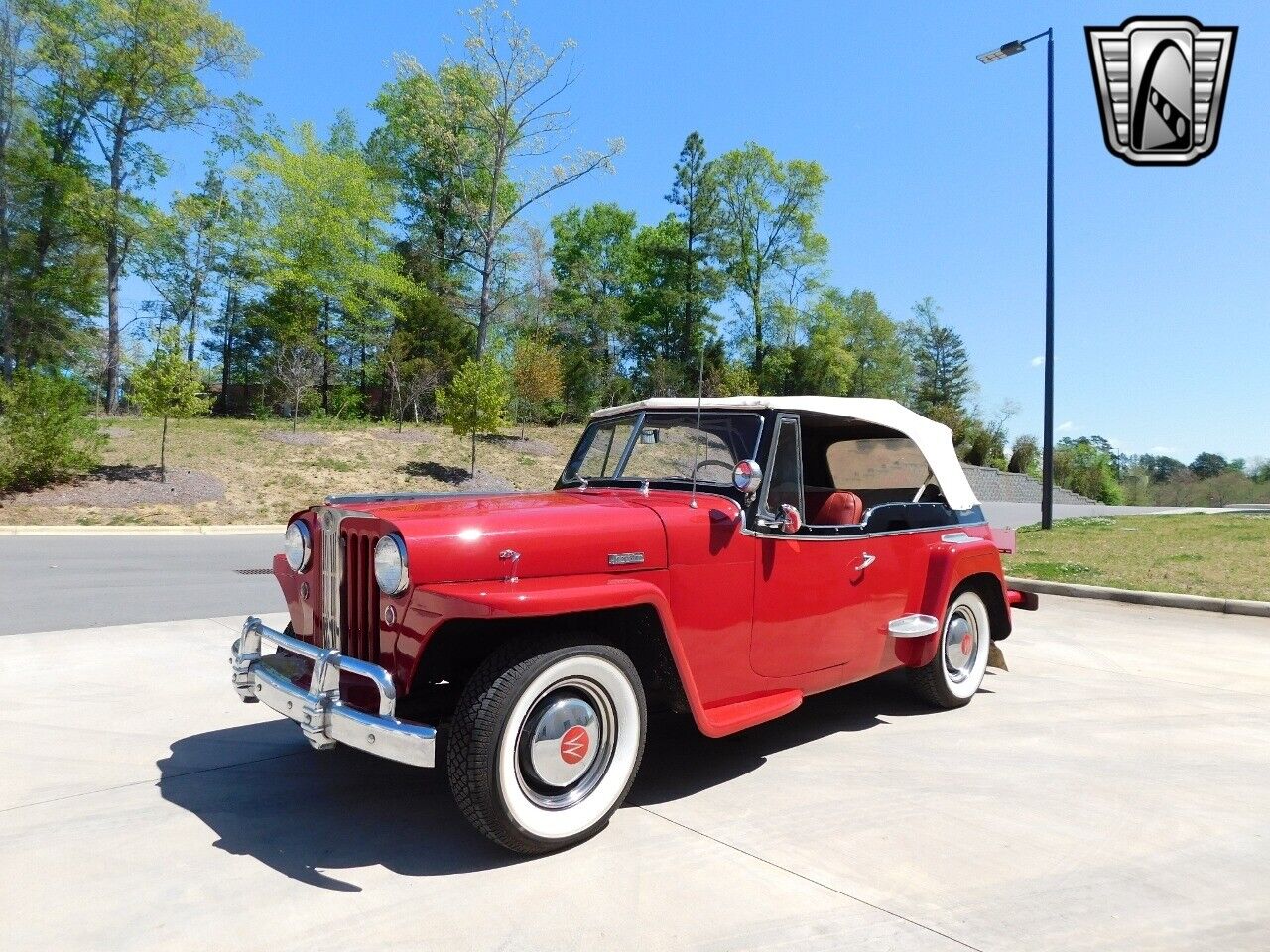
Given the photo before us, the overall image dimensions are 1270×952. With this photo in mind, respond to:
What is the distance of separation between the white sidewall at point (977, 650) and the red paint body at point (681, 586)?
1.06 ft

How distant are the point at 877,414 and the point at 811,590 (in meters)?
1.36

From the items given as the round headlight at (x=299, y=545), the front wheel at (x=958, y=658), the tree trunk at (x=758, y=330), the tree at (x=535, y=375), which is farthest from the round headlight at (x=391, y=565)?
→ the tree trunk at (x=758, y=330)

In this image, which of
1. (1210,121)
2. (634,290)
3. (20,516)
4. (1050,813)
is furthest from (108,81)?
Result: (1050,813)

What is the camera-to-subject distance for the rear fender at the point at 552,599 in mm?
2867

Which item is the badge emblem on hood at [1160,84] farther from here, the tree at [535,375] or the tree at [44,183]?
the tree at [44,183]

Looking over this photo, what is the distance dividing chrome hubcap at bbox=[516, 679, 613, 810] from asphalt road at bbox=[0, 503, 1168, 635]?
5447 mm

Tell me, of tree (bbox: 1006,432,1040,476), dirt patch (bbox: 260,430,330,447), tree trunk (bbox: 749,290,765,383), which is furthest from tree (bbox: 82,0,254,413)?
tree (bbox: 1006,432,1040,476)

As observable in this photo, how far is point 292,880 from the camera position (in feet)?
9.41

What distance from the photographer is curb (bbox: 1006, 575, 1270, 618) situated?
8500mm

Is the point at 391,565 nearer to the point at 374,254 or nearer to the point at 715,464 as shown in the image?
the point at 715,464

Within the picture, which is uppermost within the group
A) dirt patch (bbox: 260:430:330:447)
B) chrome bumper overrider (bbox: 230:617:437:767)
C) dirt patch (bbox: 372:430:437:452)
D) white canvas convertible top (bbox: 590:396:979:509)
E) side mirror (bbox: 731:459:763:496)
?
dirt patch (bbox: 372:430:437:452)

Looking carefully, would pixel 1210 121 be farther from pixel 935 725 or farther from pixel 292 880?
pixel 292 880

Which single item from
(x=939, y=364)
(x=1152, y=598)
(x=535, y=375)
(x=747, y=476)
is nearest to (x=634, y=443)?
(x=747, y=476)

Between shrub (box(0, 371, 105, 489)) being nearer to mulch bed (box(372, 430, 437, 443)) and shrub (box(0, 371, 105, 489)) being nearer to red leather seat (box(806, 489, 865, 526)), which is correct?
mulch bed (box(372, 430, 437, 443))
